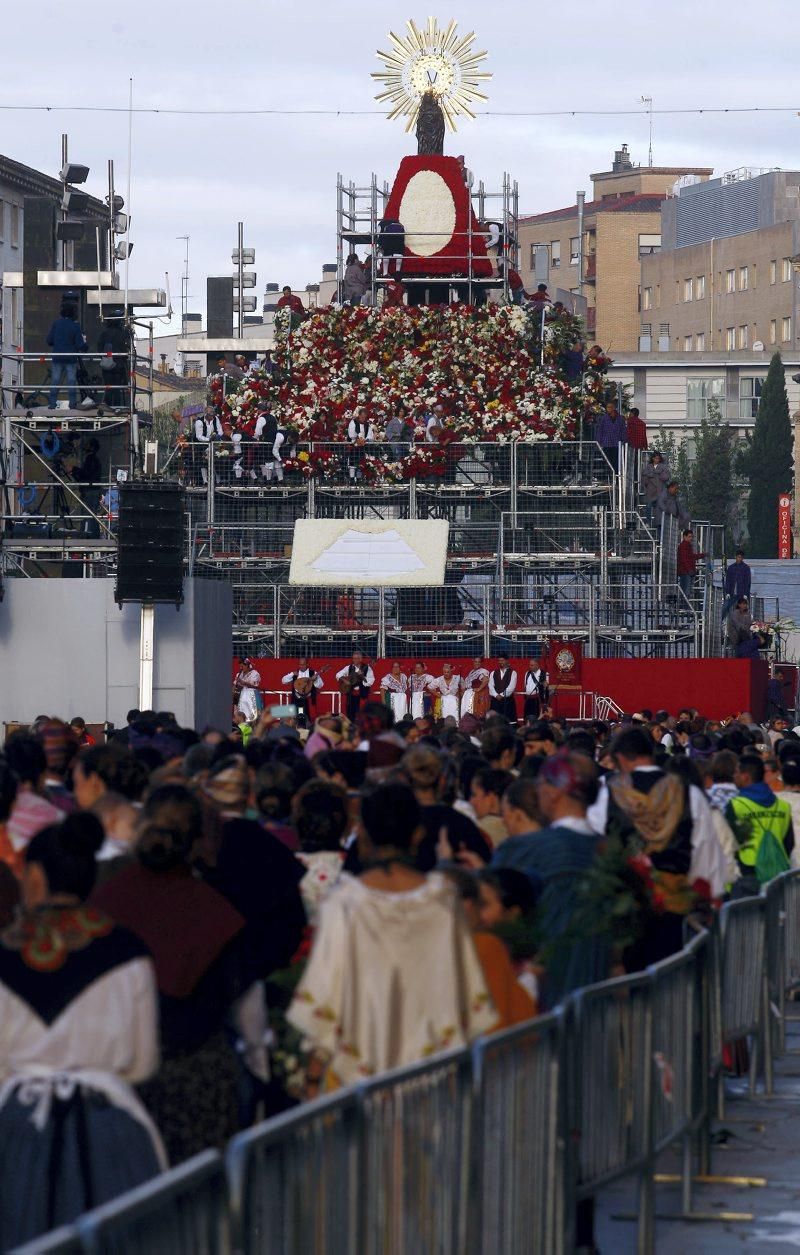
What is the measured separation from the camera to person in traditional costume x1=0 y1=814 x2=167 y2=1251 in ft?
20.4

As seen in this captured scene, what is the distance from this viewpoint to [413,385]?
138 ft

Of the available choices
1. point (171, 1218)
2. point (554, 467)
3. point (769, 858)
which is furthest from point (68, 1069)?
point (554, 467)

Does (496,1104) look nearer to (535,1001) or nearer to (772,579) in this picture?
(535,1001)

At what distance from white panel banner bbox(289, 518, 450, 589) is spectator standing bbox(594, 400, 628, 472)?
136 inches

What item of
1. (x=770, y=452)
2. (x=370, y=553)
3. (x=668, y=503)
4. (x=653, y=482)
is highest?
(x=770, y=452)

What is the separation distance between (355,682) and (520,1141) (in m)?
25.4

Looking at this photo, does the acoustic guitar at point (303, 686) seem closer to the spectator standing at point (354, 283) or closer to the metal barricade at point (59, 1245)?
the spectator standing at point (354, 283)

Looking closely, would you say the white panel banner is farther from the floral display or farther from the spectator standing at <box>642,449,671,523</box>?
the spectator standing at <box>642,449,671,523</box>

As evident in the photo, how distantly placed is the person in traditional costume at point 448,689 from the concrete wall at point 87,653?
9820 mm

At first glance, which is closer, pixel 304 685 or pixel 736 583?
pixel 304 685

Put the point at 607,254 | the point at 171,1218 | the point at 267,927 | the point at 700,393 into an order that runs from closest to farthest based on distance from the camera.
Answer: the point at 171,1218
the point at 267,927
the point at 700,393
the point at 607,254

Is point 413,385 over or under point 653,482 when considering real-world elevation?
over

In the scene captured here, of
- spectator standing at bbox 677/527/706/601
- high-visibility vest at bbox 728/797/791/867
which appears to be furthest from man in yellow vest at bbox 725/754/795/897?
spectator standing at bbox 677/527/706/601

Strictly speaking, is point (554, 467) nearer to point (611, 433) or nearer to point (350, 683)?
point (611, 433)
